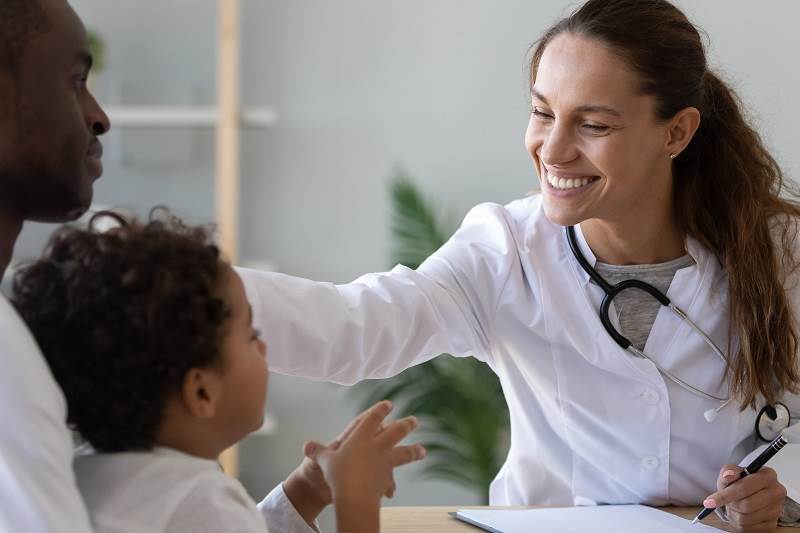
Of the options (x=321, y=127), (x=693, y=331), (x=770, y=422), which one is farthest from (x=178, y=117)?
(x=770, y=422)

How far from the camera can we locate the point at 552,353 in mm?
1670

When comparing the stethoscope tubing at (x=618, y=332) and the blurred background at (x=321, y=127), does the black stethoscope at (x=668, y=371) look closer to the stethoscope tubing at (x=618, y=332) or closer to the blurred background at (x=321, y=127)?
the stethoscope tubing at (x=618, y=332)

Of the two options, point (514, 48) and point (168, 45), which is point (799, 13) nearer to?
point (514, 48)

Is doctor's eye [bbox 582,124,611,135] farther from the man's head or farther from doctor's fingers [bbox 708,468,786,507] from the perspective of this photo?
the man's head

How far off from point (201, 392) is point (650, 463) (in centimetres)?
91

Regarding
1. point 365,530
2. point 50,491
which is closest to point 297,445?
point 365,530

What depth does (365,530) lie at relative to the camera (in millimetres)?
991

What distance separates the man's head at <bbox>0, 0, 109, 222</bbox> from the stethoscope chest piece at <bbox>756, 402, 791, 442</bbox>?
1.08 m

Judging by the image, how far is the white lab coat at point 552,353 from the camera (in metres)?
1.56

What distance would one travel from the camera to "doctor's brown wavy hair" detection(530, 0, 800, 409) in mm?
1610

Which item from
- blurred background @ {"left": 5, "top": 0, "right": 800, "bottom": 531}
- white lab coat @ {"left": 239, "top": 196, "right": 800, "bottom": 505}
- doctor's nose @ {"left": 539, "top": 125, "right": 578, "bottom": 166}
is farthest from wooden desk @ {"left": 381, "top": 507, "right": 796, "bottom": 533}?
blurred background @ {"left": 5, "top": 0, "right": 800, "bottom": 531}

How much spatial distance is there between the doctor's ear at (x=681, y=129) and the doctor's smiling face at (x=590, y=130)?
0.02m

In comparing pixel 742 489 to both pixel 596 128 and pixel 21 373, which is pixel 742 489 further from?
pixel 21 373

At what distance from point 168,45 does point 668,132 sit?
2.24 m
